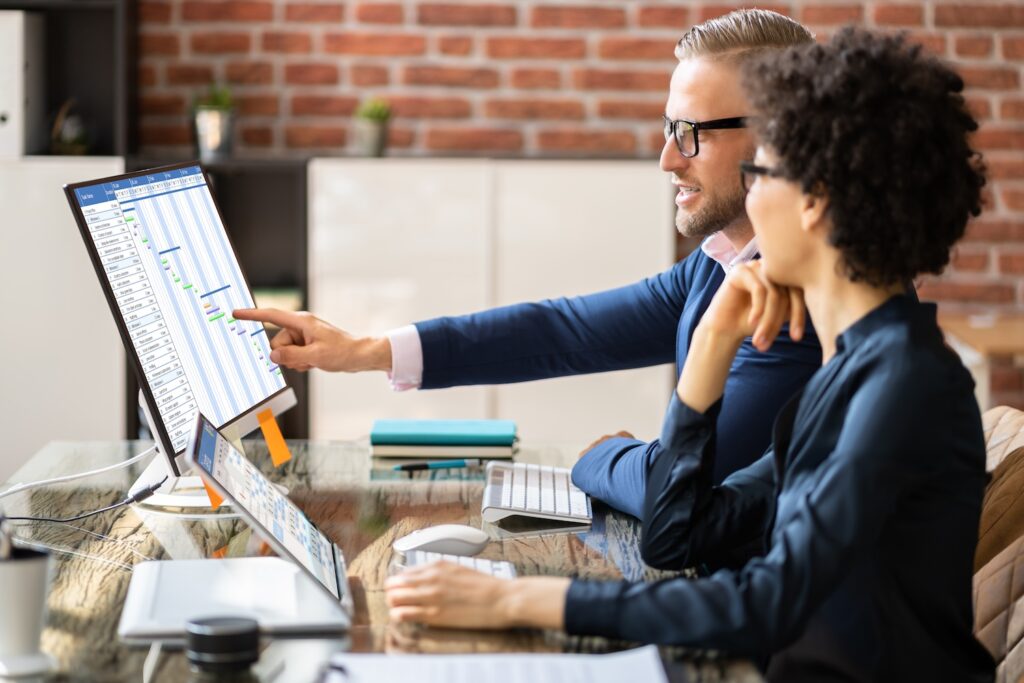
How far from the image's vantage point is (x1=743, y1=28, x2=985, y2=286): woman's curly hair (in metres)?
1.27

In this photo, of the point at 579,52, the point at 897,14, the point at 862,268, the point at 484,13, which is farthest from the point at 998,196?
the point at 862,268

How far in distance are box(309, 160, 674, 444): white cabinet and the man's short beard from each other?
184cm

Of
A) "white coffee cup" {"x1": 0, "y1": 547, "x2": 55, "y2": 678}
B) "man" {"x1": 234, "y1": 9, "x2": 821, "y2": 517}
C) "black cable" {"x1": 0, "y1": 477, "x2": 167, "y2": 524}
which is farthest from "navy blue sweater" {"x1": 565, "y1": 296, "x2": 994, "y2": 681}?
"black cable" {"x1": 0, "y1": 477, "x2": 167, "y2": 524}

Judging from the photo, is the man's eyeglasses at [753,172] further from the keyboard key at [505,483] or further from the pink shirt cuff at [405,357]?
the pink shirt cuff at [405,357]

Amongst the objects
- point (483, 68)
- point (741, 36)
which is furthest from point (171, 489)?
point (483, 68)

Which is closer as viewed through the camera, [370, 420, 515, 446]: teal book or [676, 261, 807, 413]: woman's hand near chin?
[676, 261, 807, 413]: woman's hand near chin

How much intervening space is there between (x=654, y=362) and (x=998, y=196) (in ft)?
7.65

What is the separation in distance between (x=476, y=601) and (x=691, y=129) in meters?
0.88

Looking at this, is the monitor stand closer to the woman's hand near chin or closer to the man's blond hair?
the woman's hand near chin

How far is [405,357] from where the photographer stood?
6.90ft

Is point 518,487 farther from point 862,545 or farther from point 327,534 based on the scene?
point 862,545

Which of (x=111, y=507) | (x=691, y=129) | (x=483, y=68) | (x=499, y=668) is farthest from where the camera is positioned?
(x=483, y=68)

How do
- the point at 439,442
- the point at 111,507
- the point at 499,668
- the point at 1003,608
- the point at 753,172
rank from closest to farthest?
the point at 499,668 < the point at 753,172 < the point at 1003,608 < the point at 111,507 < the point at 439,442

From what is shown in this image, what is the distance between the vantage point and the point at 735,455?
1.70 m
